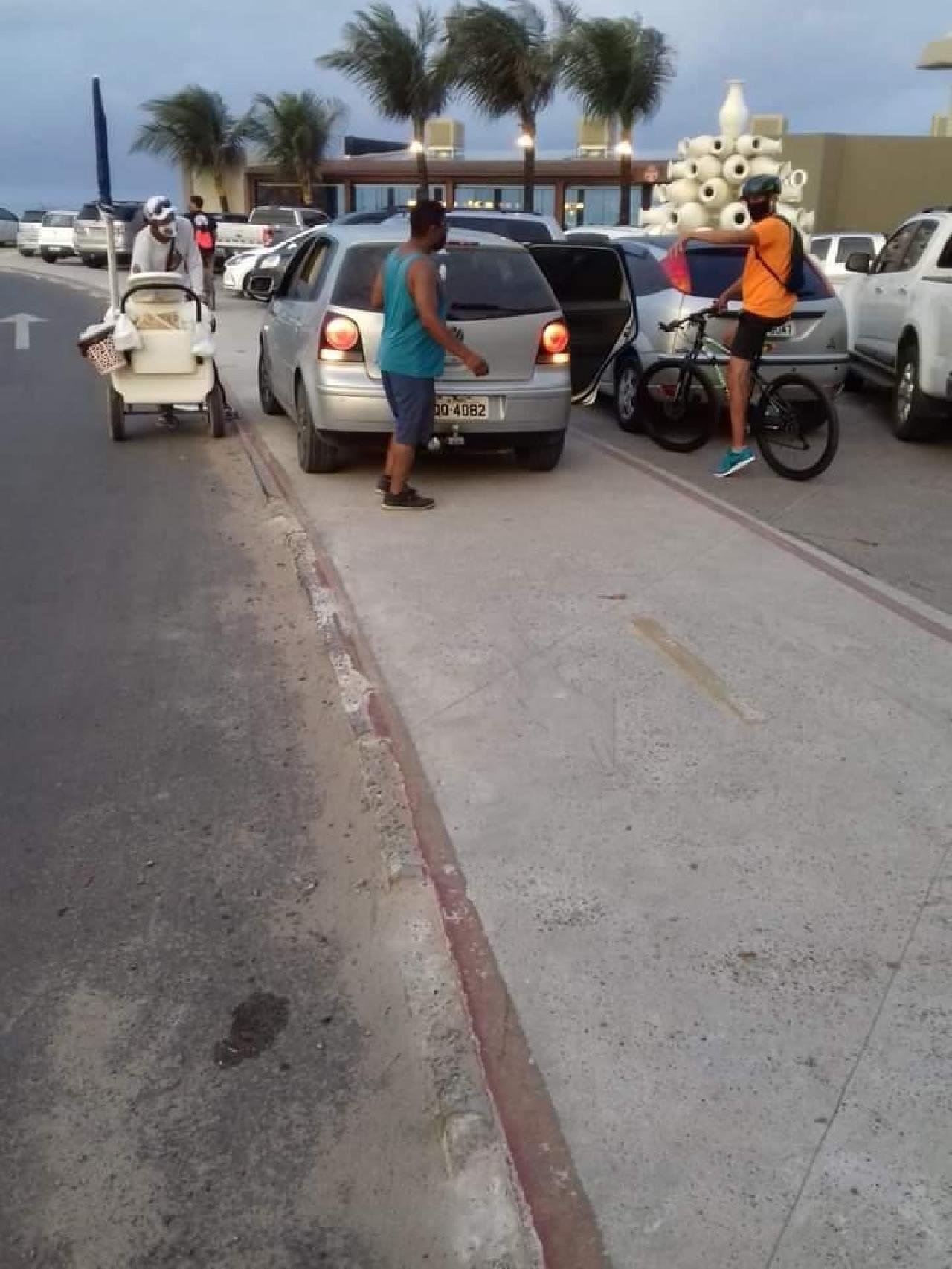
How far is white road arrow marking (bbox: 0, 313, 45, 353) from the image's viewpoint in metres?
17.3

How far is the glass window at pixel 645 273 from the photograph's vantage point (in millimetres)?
10266

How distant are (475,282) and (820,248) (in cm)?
1442

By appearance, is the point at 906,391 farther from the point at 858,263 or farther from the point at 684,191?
the point at 684,191

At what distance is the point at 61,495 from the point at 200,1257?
6.73 metres

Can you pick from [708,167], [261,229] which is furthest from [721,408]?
[261,229]

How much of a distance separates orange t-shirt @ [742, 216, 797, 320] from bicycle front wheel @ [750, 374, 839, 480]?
522 millimetres

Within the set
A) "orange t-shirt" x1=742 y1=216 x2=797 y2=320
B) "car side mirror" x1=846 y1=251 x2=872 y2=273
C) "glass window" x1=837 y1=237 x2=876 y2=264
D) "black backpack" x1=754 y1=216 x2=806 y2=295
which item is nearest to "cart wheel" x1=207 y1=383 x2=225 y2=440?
"orange t-shirt" x1=742 y1=216 x2=797 y2=320

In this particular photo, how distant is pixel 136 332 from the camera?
9508 mm

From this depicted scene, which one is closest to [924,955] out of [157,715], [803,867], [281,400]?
[803,867]

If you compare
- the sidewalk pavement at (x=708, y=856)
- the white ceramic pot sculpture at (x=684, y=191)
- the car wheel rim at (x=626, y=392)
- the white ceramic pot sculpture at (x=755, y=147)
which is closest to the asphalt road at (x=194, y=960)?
the sidewalk pavement at (x=708, y=856)

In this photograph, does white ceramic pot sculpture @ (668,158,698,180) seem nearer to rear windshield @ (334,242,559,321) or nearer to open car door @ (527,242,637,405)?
open car door @ (527,242,637,405)

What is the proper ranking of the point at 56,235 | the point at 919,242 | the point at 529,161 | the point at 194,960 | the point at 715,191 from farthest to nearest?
1. the point at 56,235
2. the point at 529,161
3. the point at 715,191
4. the point at 919,242
5. the point at 194,960

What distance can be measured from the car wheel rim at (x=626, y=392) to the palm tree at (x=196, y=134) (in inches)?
1646

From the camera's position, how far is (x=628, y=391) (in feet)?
35.6
